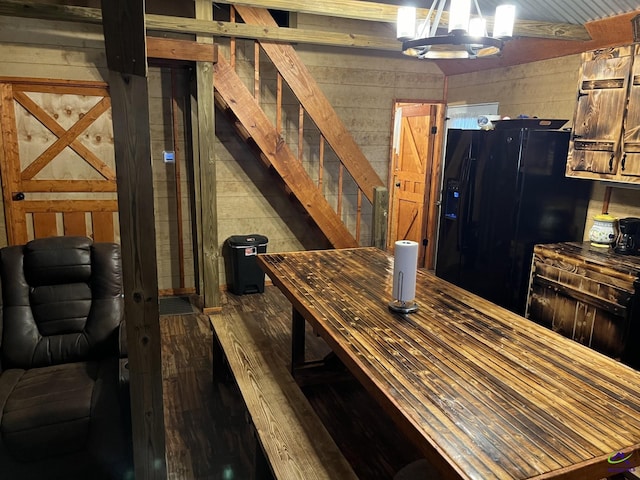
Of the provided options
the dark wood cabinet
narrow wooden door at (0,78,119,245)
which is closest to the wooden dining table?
the dark wood cabinet

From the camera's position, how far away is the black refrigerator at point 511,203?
3826mm

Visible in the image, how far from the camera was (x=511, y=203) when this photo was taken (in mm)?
3912

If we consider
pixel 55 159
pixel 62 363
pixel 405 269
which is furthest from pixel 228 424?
pixel 55 159

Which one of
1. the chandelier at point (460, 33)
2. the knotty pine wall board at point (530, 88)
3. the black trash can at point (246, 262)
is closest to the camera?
the chandelier at point (460, 33)

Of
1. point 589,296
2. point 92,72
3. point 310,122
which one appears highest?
point 92,72

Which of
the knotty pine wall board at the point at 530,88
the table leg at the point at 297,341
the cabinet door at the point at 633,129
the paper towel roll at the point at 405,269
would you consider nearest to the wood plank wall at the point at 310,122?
the knotty pine wall board at the point at 530,88

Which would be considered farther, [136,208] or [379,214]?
[379,214]

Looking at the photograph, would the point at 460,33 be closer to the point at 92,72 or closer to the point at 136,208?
the point at 136,208

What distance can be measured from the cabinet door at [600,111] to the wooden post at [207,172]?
2918mm

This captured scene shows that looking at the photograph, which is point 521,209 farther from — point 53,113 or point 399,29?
point 53,113

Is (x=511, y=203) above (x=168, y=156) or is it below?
below

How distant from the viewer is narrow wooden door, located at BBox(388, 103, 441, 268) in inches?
227

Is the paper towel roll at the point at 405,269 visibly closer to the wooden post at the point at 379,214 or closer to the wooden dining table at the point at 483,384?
the wooden dining table at the point at 483,384

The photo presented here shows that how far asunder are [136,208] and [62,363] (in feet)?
4.87
